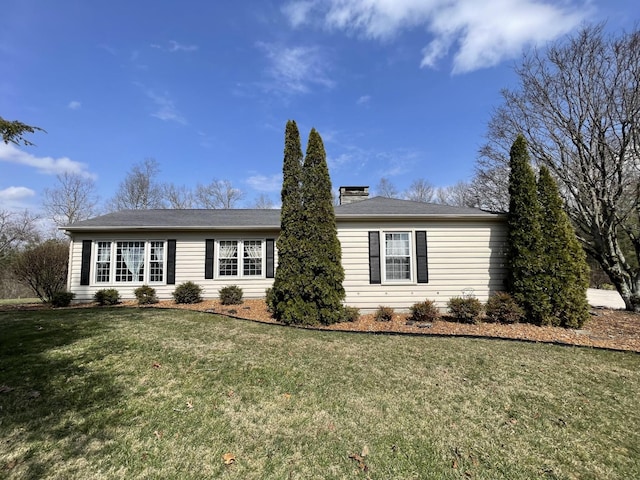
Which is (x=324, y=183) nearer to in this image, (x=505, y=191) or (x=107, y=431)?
(x=107, y=431)

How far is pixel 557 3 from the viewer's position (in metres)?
8.91

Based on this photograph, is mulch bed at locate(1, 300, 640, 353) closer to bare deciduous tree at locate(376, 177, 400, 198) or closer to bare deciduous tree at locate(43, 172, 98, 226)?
bare deciduous tree at locate(43, 172, 98, 226)

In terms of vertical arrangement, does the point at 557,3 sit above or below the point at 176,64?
above

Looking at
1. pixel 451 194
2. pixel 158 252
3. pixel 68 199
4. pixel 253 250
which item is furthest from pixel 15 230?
pixel 451 194

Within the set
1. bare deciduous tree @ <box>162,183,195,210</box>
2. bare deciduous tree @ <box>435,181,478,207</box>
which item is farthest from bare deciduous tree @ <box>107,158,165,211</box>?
bare deciduous tree @ <box>435,181,478,207</box>

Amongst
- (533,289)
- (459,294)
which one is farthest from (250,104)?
(533,289)

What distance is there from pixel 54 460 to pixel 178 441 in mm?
928

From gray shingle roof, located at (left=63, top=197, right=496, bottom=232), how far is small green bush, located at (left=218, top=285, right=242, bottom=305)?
2192mm

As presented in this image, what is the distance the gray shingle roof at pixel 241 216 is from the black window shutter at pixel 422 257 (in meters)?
0.63

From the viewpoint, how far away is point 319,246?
775cm

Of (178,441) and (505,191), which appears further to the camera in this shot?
(505,191)

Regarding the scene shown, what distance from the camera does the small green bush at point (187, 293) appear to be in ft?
33.7

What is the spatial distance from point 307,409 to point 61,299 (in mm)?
10540

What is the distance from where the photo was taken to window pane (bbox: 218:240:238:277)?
37.0 ft
